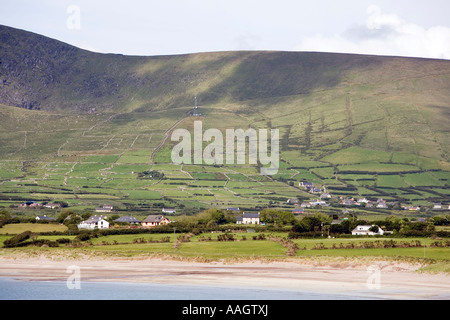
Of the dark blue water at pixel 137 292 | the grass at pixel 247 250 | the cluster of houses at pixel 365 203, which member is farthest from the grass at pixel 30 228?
the cluster of houses at pixel 365 203

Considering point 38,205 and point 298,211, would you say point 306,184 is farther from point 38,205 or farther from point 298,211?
point 38,205

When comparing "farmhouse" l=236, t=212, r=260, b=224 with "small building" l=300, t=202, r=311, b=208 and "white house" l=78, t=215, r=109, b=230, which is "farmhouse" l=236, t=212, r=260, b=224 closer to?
"white house" l=78, t=215, r=109, b=230

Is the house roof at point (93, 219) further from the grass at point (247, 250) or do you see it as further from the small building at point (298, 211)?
the small building at point (298, 211)

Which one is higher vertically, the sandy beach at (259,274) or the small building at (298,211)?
the small building at (298,211)

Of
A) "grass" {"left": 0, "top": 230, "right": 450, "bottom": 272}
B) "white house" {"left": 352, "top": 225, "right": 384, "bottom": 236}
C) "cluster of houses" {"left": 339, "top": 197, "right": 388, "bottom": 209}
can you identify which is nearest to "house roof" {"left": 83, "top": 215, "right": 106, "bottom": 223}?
"grass" {"left": 0, "top": 230, "right": 450, "bottom": 272}

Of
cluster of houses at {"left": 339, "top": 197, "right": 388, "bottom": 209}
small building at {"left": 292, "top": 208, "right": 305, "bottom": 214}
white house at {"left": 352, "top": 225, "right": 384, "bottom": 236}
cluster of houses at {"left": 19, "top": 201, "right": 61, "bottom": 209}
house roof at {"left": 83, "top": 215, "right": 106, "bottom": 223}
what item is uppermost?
cluster of houses at {"left": 339, "top": 197, "right": 388, "bottom": 209}

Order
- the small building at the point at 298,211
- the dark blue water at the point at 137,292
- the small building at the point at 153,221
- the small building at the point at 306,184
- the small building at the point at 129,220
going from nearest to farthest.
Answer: the dark blue water at the point at 137,292, the small building at the point at 153,221, the small building at the point at 129,220, the small building at the point at 298,211, the small building at the point at 306,184

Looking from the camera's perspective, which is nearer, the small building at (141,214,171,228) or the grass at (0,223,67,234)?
the grass at (0,223,67,234)
